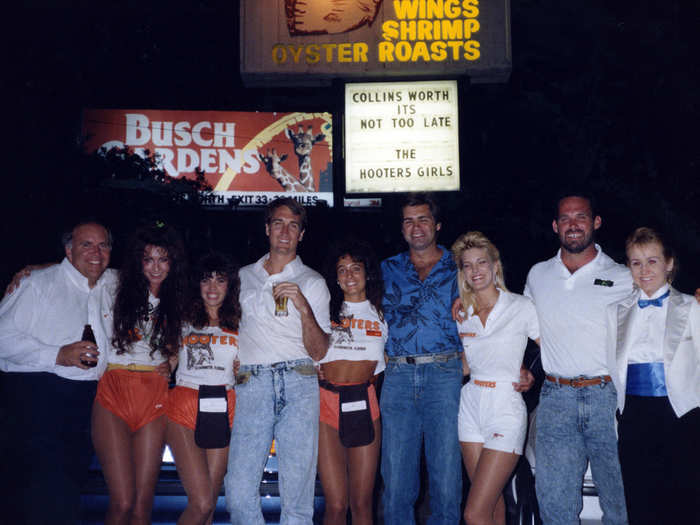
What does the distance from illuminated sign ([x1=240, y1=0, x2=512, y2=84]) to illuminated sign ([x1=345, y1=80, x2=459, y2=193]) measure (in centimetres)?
26

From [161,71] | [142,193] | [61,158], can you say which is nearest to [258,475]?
[61,158]

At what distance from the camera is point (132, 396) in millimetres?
4133

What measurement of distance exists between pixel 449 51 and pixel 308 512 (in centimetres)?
658

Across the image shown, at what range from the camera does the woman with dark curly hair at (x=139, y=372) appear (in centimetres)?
402

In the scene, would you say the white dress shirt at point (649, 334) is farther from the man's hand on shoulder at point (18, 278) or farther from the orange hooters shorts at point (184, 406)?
the man's hand on shoulder at point (18, 278)

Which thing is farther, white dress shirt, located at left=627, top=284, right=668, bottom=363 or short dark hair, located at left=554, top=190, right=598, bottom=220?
short dark hair, located at left=554, top=190, right=598, bottom=220

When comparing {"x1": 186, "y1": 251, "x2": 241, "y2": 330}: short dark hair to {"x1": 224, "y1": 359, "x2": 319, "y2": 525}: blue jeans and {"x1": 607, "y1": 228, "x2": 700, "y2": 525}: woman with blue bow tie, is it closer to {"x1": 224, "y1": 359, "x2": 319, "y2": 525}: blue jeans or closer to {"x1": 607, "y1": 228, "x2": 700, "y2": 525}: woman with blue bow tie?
{"x1": 224, "y1": 359, "x2": 319, "y2": 525}: blue jeans

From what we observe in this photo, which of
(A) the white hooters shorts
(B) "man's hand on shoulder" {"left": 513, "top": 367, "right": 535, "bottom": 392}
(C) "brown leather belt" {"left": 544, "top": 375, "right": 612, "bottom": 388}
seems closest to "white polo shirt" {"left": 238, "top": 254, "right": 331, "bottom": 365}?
(A) the white hooters shorts

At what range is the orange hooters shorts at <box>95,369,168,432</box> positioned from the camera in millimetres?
4117

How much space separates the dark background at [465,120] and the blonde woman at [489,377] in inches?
117

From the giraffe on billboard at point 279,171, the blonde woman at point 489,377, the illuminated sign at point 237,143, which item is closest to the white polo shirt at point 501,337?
the blonde woman at point 489,377

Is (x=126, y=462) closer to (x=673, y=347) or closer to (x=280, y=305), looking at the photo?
(x=280, y=305)

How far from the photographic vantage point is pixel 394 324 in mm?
4691

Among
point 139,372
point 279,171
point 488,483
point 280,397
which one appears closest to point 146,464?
point 139,372
